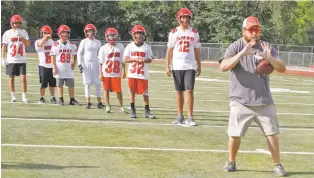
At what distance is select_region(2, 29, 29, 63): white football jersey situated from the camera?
46.8 ft

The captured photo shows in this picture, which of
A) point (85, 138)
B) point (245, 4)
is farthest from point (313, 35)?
point (85, 138)

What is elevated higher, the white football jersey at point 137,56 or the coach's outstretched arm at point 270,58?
the coach's outstretched arm at point 270,58

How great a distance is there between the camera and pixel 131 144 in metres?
9.12

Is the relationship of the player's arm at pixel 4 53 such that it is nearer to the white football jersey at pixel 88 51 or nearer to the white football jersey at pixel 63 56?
the white football jersey at pixel 63 56

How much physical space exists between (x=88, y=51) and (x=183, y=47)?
3271 millimetres

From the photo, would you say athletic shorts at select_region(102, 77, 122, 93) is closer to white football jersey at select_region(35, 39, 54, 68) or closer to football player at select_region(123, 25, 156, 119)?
football player at select_region(123, 25, 156, 119)

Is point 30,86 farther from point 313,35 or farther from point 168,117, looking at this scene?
point 313,35

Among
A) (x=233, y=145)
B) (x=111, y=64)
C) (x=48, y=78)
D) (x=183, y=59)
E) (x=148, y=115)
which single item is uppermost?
(x=183, y=59)

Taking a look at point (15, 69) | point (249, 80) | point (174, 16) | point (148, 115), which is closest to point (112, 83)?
point (148, 115)

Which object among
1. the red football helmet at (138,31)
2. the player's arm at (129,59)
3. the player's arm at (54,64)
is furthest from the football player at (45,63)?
the red football helmet at (138,31)

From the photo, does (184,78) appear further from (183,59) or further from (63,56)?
(63,56)

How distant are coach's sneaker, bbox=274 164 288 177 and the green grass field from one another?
0.09 metres

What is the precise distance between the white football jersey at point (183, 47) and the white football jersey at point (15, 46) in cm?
437

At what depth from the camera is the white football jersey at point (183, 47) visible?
442 inches
